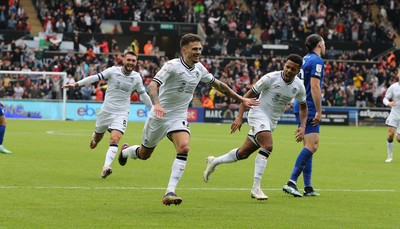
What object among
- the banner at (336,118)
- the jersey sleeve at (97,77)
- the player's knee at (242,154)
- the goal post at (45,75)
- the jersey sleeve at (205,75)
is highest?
the jersey sleeve at (205,75)

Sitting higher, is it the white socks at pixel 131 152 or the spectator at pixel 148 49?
the spectator at pixel 148 49

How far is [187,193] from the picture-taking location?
42.0 feet

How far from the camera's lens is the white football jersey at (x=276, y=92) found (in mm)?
12531

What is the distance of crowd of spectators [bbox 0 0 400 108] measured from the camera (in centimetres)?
4406

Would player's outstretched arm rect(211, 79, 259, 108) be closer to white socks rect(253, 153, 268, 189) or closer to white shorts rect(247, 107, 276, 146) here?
white shorts rect(247, 107, 276, 146)

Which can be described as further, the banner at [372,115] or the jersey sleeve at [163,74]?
the banner at [372,115]

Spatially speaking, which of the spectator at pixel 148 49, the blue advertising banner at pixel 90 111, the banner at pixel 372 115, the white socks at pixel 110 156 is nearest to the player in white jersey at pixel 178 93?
the white socks at pixel 110 156

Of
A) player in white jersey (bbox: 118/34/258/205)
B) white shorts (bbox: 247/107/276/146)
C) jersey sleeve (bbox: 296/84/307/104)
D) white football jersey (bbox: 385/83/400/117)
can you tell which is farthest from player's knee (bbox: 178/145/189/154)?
white football jersey (bbox: 385/83/400/117)

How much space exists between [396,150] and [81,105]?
20553 mm

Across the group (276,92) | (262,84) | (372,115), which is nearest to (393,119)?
(276,92)

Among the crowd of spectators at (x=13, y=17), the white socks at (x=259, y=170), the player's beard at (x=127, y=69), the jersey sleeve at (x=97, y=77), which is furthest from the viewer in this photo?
the crowd of spectators at (x=13, y=17)

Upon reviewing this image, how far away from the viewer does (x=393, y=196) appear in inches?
513

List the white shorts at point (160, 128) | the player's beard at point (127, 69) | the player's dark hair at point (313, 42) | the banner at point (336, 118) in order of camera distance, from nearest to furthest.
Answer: the white shorts at point (160, 128)
the player's dark hair at point (313, 42)
the player's beard at point (127, 69)
the banner at point (336, 118)

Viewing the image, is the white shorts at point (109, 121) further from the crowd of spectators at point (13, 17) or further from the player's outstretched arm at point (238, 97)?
the crowd of spectators at point (13, 17)
